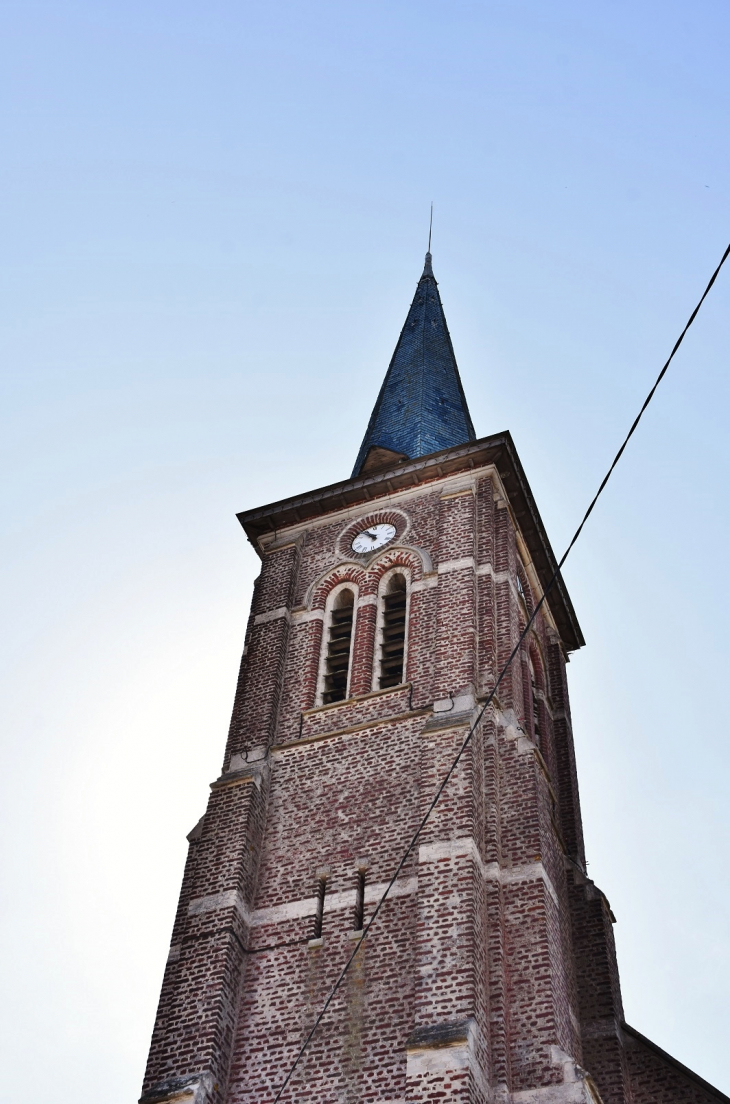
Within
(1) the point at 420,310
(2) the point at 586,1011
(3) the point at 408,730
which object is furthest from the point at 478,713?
(1) the point at 420,310

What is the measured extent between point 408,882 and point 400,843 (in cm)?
67

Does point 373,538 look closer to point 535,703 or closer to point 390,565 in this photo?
point 390,565

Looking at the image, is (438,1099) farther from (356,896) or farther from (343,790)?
(343,790)

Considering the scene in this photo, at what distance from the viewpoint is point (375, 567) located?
78.4ft

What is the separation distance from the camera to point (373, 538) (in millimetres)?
24609

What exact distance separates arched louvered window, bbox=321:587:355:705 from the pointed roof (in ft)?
14.7

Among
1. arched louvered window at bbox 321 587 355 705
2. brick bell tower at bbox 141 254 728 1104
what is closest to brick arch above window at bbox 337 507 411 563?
A: brick bell tower at bbox 141 254 728 1104

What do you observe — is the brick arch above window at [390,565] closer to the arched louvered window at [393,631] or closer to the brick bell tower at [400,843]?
the brick bell tower at [400,843]

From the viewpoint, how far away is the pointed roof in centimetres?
2816

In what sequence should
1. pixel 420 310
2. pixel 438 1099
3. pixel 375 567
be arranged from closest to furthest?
pixel 438 1099 → pixel 375 567 → pixel 420 310

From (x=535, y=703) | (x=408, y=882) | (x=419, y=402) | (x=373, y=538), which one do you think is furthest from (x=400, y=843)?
(x=419, y=402)

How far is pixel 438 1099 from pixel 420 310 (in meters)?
23.8

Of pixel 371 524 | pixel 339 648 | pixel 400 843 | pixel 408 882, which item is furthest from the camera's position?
pixel 371 524

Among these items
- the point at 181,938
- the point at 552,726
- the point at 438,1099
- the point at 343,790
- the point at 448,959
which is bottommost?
the point at 438,1099
